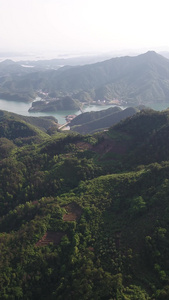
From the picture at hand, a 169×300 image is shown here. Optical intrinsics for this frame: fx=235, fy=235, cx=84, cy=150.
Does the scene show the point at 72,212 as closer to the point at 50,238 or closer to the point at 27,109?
the point at 50,238

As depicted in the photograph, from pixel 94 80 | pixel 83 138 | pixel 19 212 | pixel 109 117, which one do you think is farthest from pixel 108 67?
pixel 19 212

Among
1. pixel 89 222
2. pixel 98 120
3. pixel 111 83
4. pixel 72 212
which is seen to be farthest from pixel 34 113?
pixel 89 222

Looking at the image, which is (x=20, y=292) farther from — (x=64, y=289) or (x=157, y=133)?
(x=157, y=133)

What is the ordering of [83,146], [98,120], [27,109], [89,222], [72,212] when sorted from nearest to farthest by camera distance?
[89,222] < [72,212] < [83,146] < [98,120] < [27,109]

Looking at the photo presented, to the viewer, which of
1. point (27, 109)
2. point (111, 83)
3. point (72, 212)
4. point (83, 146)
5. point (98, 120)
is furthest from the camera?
point (111, 83)

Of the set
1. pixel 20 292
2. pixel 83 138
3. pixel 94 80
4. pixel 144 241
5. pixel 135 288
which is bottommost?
pixel 20 292

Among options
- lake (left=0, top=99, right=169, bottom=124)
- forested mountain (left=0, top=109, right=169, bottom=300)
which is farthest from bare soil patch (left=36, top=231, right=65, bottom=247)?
lake (left=0, top=99, right=169, bottom=124)
